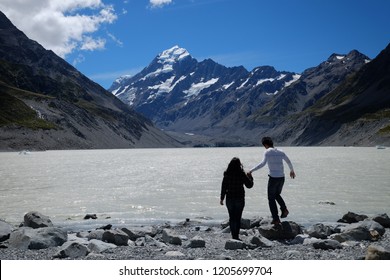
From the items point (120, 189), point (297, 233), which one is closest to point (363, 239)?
point (297, 233)

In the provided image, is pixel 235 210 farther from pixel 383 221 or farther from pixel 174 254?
pixel 383 221

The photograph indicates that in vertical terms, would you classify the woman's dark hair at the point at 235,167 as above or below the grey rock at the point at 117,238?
above

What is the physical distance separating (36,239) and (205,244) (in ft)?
21.3

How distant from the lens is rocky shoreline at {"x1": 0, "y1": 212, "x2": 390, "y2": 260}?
13.7 metres

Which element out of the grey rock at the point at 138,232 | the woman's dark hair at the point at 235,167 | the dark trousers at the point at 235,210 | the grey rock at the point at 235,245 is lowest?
the grey rock at the point at 138,232

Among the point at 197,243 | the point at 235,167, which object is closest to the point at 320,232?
the point at 235,167

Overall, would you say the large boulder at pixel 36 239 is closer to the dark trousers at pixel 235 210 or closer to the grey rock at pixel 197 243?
the grey rock at pixel 197 243

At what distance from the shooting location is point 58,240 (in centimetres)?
1703

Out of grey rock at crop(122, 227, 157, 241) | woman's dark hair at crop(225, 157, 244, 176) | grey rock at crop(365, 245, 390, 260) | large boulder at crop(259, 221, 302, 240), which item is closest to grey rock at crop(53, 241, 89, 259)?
grey rock at crop(122, 227, 157, 241)

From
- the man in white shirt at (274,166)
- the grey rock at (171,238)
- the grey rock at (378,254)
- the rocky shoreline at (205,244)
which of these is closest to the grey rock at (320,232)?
the rocky shoreline at (205,244)

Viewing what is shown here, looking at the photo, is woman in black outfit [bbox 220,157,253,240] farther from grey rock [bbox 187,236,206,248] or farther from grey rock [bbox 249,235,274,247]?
grey rock [bbox 187,236,206,248]

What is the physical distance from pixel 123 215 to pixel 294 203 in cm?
1280

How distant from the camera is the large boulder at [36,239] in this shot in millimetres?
16219

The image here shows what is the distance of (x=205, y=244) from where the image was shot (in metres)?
16.6
